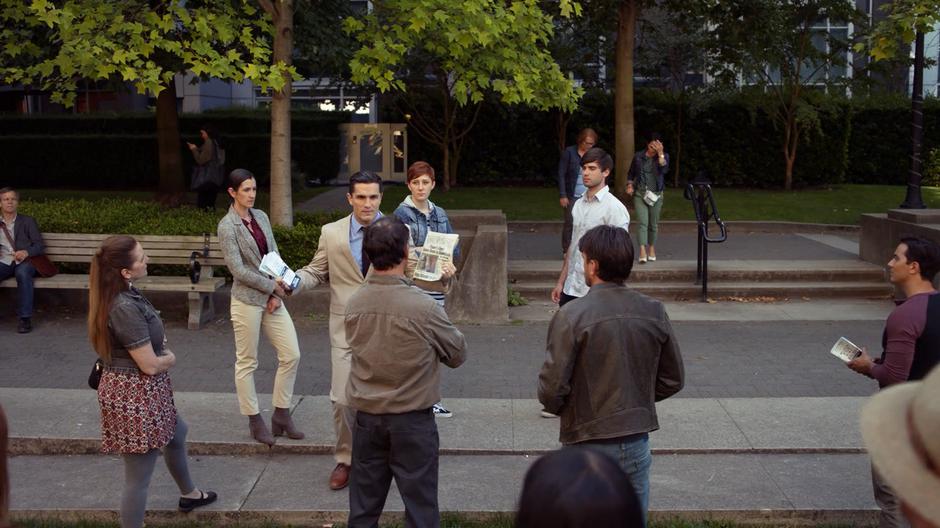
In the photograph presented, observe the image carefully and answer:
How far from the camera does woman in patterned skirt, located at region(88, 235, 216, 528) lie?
5250 mm

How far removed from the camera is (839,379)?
8984mm

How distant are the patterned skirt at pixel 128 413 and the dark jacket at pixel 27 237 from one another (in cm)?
637

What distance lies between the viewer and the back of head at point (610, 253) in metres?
4.54

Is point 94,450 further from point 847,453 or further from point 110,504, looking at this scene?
point 847,453

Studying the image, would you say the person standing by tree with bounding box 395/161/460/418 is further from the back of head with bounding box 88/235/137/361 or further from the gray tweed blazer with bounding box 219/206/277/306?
the back of head with bounding box 88/235/137/361

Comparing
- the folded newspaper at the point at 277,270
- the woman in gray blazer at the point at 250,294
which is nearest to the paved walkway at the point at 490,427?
the woman in gray blazer at the point at 250,294

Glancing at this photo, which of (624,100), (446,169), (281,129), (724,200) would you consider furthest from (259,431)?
(446,169)

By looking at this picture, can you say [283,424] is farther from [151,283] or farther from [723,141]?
[723,141]

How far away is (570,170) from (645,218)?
6.92 feet

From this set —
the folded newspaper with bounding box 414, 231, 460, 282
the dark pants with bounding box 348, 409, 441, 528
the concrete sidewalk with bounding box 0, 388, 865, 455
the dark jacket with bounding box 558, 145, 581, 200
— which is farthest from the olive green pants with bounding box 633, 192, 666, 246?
the dark pants with bounding box 348, 409, 441, 528

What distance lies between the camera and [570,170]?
11.9m

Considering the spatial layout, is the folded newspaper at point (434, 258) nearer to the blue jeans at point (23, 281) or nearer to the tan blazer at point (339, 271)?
the tan blazer at point (339, 271)

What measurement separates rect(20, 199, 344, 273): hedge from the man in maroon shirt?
749 cm

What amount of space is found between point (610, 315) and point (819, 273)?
9478 millimetres
